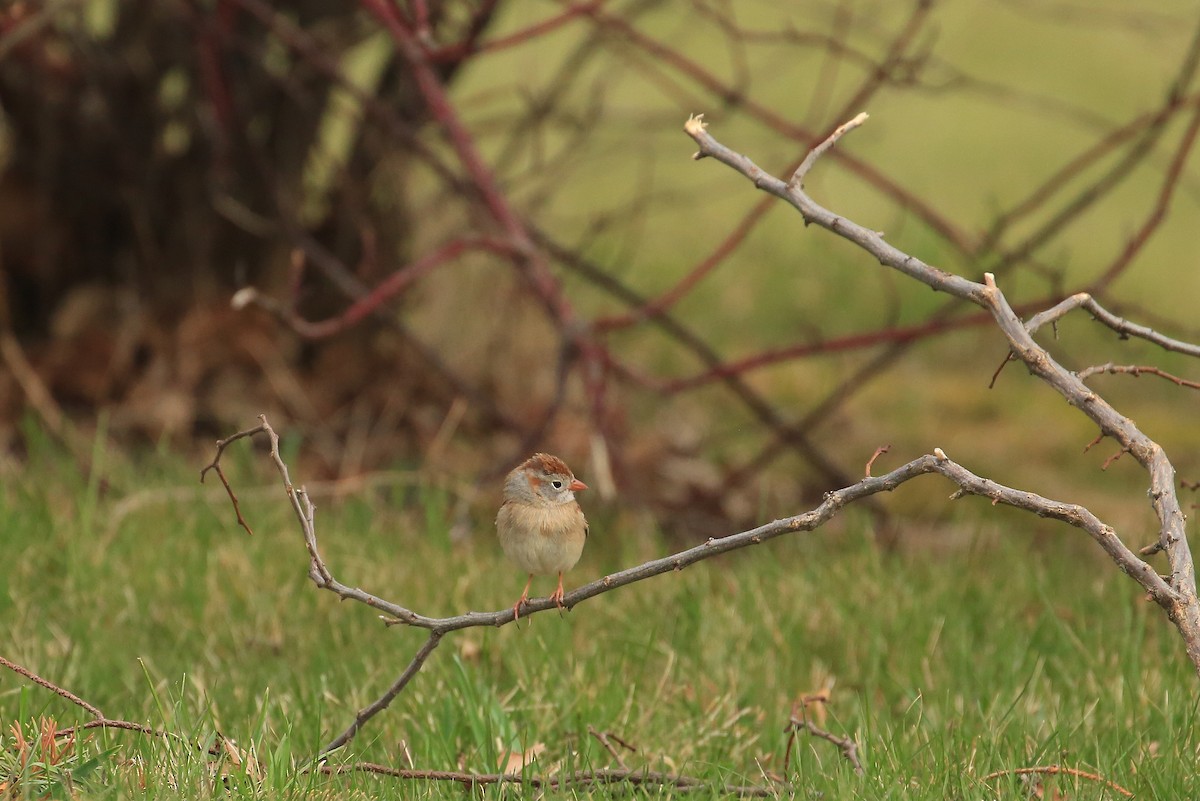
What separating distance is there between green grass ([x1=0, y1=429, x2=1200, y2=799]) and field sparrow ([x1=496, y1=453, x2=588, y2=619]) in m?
0.33

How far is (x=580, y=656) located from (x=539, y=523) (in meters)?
0.84

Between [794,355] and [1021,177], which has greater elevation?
[1021,177]

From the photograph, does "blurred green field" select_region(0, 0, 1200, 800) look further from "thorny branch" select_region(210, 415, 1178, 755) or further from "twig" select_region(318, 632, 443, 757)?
"thorny branch" select_region(210, 415, 1178, 755)

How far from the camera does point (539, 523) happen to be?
2965 millimetres

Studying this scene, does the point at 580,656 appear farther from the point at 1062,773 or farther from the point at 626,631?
the point at 1062,773

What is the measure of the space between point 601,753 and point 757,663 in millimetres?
730

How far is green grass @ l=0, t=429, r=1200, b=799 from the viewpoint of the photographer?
280 cm

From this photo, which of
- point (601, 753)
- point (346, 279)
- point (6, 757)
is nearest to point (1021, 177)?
point (346, 279)

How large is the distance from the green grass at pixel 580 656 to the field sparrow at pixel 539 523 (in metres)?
0.33

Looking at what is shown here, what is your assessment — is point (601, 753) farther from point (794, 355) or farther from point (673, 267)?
point (673, 267)

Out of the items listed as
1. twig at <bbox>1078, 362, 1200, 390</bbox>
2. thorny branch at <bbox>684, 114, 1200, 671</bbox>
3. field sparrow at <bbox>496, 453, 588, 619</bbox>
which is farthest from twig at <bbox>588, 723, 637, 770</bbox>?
twig at <bbox>1078, 362, 1200, 390</bbox>

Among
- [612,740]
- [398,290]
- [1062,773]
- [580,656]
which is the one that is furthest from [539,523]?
[398,290]

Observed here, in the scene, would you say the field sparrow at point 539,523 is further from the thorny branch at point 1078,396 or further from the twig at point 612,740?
the thorny branch at point 1078,396

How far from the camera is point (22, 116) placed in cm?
620
